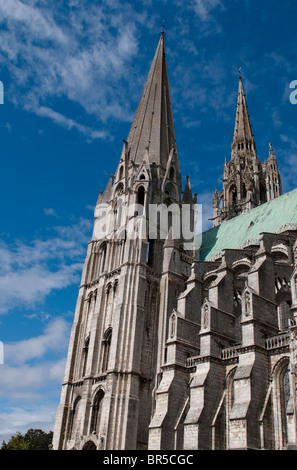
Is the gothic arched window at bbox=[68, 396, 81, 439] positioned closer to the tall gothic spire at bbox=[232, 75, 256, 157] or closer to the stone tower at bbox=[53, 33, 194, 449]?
the stone tower at bbox=[53, 33, 194, 449]

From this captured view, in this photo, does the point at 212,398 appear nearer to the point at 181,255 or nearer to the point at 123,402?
→ the point at 123,402

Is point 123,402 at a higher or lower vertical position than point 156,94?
lower

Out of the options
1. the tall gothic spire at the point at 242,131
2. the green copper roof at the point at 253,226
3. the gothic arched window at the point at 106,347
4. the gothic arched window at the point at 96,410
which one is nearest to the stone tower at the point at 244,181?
the tall gothic spire at the point at 242,131

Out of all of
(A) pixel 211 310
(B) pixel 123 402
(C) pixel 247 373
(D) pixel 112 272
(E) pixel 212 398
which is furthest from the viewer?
(D) pixel 112 272

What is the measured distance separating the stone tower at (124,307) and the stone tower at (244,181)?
37.3 ft

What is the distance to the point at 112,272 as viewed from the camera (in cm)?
3189

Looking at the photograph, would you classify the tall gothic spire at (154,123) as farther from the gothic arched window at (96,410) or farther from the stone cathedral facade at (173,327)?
the gothic arched window at (96,410)

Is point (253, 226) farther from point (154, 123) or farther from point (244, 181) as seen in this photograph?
point (244, 181)

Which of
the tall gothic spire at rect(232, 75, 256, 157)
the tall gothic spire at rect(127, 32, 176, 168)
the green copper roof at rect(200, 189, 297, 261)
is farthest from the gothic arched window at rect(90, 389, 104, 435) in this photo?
the tall gothic spire at rect(232, 75, 256, 157)

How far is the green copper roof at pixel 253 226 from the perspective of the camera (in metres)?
31.6

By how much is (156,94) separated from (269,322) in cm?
2661

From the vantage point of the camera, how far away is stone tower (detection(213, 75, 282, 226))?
4891 centimetres

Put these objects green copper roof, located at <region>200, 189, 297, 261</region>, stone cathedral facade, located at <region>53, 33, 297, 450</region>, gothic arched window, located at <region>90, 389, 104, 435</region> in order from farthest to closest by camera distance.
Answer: green copper roof, located at <region>200, 189, 297, 261</region> < gothic arched window, located at <region>90, 389, 104, 435</region> < stone cathedral facade, located at <region>53, 33, 297, 450</region>
